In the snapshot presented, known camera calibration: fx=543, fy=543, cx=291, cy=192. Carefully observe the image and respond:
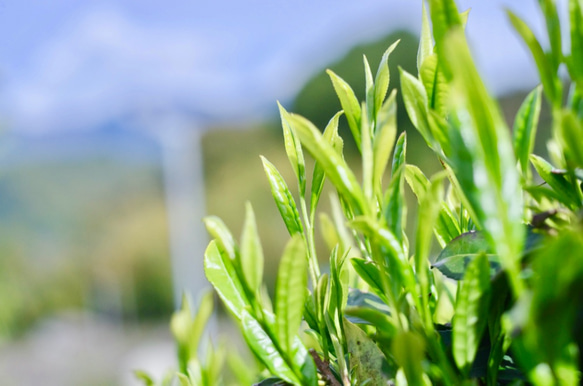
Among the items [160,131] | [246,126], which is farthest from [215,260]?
[246,126]

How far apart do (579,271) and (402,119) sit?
973cm

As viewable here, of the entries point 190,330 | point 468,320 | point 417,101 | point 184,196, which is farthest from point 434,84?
point 184,196

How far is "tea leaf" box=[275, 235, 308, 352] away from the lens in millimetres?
219

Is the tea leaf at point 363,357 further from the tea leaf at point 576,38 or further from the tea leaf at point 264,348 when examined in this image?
the tea leaf at point 576,38

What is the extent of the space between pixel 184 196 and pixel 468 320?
900cm

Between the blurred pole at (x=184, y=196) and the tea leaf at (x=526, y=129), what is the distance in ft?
24.7

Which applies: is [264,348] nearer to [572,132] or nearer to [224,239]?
[224,239]

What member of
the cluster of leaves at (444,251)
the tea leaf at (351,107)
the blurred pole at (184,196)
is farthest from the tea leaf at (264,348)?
the blurred pole at (184,196)

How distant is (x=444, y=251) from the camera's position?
0.27m

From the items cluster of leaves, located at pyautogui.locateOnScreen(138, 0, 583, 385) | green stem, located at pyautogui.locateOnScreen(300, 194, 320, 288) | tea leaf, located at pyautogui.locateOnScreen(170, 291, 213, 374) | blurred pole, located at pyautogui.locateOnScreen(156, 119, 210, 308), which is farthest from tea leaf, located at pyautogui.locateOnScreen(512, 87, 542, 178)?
blurred pole, located at pyautogui.locateOnScreen(156, 119, 210, 308)

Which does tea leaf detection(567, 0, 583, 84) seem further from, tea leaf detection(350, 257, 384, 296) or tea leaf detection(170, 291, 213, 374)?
tea leaf detection(170, 291, 213, 374)

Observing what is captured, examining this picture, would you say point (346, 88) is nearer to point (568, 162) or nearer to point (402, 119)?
point (568, 162)

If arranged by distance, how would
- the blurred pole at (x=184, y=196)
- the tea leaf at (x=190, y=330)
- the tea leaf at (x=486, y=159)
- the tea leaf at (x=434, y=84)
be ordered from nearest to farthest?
the tea leaf at (x=486, y=159) → the tea leaf at (x=434, y=84) → the tea leaf at (x=190, y=330) → the blurred pole at (x=184, y=196)

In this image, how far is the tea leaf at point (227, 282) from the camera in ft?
0.88
